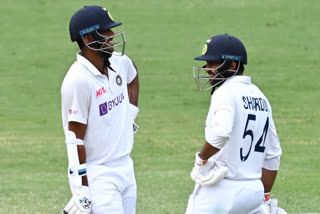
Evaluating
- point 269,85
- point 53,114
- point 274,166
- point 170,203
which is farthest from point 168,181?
point 269,85

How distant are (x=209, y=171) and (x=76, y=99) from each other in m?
1.15

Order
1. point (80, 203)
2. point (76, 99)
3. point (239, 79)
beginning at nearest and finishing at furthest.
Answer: point (80, 203)
point (76, 99)
point (239, 79)

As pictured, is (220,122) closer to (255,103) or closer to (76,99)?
(255,103)

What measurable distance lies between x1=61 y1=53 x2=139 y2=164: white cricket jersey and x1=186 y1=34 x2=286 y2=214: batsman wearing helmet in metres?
Answer: 0.63

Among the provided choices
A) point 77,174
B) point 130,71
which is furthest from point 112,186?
point 130,71

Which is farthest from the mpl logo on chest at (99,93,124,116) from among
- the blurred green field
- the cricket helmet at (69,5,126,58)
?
the blurred green field

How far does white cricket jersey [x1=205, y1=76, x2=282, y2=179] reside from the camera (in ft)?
20.0

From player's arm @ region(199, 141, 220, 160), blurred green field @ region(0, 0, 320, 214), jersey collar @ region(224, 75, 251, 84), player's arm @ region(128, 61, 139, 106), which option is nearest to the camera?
player's arm @ region(199, 141, 220, 160)

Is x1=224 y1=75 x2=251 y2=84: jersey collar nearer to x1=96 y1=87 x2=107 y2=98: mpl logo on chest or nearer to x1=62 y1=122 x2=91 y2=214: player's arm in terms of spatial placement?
x1=96 y1=87 x2=107 y2=98: mpl logo on chest

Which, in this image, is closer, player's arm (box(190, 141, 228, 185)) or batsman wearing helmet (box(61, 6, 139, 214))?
batsman wearing helmet (box(61, 6, 139, 214))

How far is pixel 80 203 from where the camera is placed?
5758 mm

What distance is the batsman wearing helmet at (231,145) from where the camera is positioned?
→ 6145 millimetres

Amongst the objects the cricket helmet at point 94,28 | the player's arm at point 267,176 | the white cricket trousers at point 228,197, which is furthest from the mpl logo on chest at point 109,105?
the player's arm at point 267,176

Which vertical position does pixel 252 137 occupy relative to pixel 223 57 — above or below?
below
